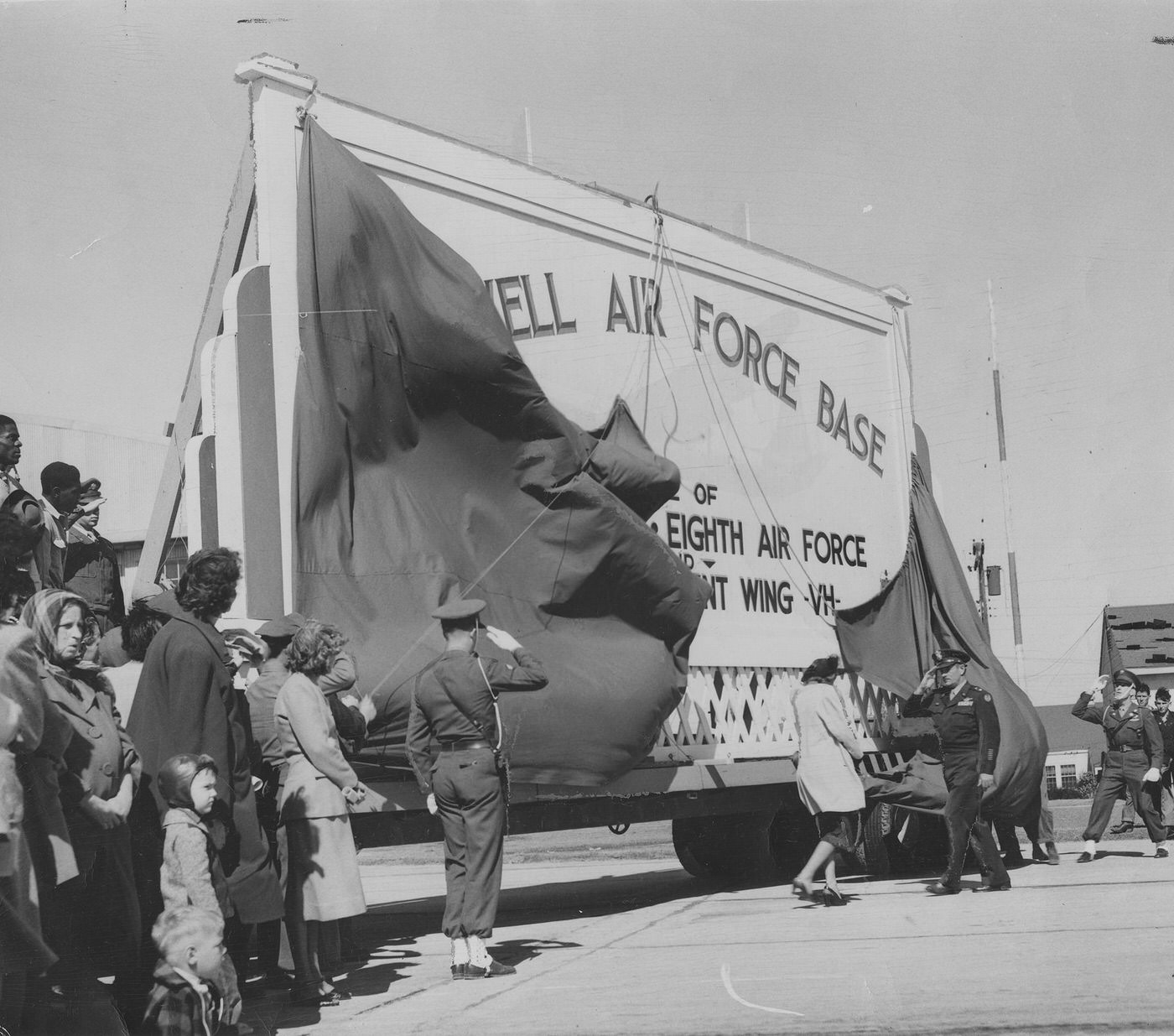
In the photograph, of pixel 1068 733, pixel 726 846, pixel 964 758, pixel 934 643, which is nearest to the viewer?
pixel 964 758

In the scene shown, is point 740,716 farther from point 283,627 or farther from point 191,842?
point 191,842

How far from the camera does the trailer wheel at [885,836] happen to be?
10.4m

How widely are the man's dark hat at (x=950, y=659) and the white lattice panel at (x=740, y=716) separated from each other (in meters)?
0.59

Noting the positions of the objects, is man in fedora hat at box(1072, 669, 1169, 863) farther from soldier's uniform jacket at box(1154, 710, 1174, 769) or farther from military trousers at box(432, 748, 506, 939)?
military trousers at box(432, 748, 506, 939)

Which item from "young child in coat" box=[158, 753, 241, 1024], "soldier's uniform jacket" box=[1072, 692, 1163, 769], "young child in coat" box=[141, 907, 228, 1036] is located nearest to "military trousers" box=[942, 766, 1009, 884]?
"soldier's uniform jacket" box=[1072, 692, 1163, 769]

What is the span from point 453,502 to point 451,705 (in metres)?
1.26

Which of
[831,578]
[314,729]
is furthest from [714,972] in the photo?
[831,578]

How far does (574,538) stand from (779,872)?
4.45m

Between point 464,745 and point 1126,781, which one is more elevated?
point 464,745

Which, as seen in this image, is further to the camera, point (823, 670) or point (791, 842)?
point (791, 842)

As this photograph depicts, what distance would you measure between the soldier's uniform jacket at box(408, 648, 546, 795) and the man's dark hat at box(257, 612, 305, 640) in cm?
59

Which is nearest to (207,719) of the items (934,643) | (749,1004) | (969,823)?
(749,1004)

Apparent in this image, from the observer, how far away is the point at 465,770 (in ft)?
20.9

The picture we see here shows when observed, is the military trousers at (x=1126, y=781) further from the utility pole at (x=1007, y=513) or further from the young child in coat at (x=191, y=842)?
the young child in coat at (x=191, y=842)
